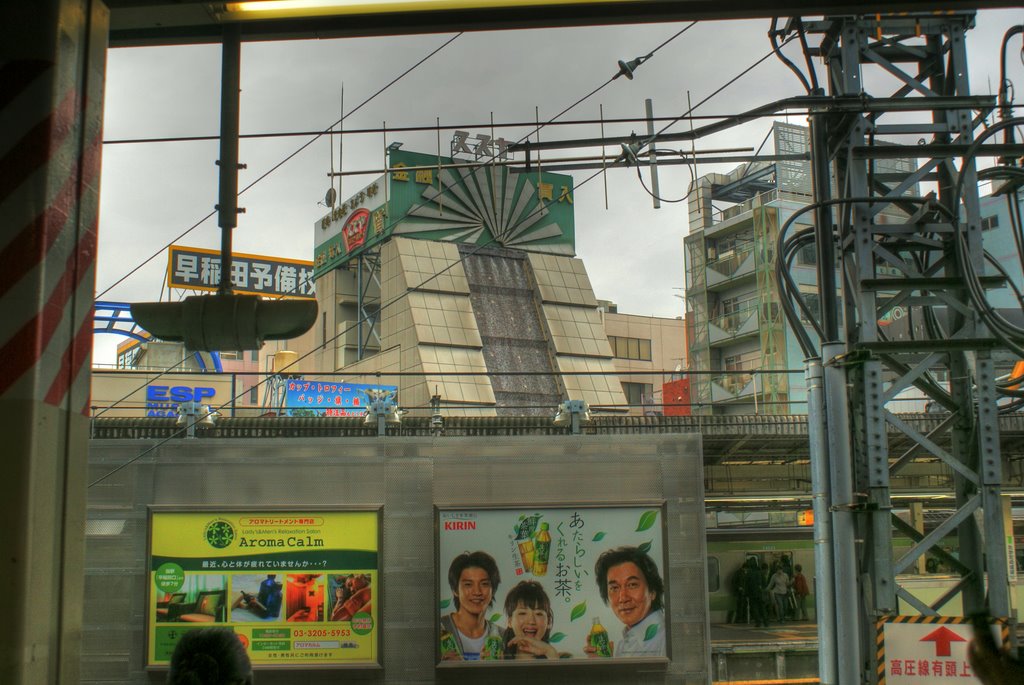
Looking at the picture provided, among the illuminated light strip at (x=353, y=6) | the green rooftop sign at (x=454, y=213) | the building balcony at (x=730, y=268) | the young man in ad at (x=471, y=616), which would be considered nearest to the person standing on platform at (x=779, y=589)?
the young man in ad at (x=471, y=616)

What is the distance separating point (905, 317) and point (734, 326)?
138 feet

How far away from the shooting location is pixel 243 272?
44719mm

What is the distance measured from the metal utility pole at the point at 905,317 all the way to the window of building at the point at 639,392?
51.6 m

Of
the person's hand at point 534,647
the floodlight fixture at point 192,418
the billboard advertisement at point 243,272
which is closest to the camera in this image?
the person's hand at point 534,647

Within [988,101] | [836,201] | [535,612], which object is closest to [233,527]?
[535,612]

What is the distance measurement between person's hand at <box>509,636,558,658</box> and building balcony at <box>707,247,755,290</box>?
123ft

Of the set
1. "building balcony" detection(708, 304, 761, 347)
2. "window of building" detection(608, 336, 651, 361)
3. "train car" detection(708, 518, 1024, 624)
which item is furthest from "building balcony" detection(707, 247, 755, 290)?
"train car" detection(708, 518, 1024, 624)

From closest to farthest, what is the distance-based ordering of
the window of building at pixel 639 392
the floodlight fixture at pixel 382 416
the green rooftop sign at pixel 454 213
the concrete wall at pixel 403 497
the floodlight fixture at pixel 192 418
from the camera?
the concrete wall at pixel 403 497 → the floodlight fixture at pixel 192 418 → the floodlight fixture at pixel 382 416 → the green rooftop sign at pixel 454 213 → the window of building at pixel 639 392

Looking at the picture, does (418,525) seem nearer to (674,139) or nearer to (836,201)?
(674,139)

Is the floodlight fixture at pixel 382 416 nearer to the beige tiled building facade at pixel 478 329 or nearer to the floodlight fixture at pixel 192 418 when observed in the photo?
the floodlight fixture at pixel 192 418

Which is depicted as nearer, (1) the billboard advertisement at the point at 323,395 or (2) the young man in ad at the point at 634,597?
(2) the young man in ad at the point at 634,597

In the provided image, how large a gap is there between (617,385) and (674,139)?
36922 millimetres

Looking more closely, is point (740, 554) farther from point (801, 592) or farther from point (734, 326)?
point (734, 326)

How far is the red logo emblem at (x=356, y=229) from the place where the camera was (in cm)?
4942
